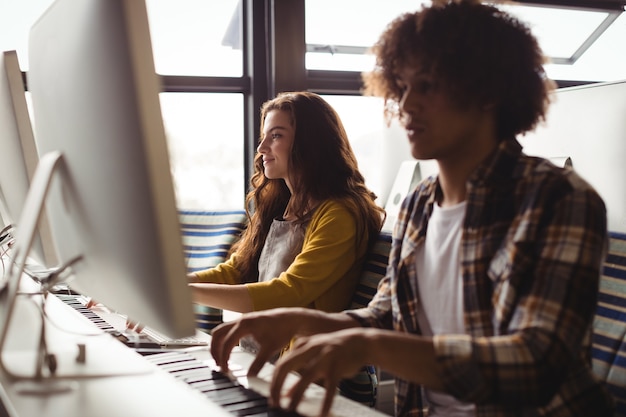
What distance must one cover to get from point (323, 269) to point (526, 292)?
784 mm

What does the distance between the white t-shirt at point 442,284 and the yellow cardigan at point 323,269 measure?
490mm

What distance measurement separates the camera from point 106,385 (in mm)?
901

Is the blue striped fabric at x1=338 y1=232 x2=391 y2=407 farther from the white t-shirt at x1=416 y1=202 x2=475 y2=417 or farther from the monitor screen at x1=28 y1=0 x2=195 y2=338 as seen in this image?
the monitor screen at x1=28 y1=0 x2=195 y2=338

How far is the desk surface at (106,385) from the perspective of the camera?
0.81 m

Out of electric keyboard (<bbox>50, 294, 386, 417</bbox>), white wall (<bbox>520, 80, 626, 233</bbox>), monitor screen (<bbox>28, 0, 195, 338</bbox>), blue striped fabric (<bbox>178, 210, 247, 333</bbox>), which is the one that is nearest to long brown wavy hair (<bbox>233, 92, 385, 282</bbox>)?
blue striped fabric (<bbox>178, 210, 247, 333</bbox>)

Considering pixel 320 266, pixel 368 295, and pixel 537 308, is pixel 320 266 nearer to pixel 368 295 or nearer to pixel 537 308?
pixel 368 295

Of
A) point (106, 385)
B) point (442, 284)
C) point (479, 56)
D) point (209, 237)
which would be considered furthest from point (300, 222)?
point (106, 385)

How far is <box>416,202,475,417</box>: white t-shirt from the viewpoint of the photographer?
1.08 meters

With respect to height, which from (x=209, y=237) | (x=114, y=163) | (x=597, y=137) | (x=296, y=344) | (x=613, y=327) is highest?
(x=114, y=163)

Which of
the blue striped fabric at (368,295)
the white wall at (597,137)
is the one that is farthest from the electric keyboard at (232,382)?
the white wall at (597,137)

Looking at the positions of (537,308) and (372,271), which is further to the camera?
(372,271)

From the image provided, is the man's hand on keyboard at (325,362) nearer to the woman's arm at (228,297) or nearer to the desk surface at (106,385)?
the desk surface at (106,385)

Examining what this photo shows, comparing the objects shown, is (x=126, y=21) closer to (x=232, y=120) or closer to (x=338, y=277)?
(x=338, y=277)

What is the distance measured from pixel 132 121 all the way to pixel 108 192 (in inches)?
4.8
